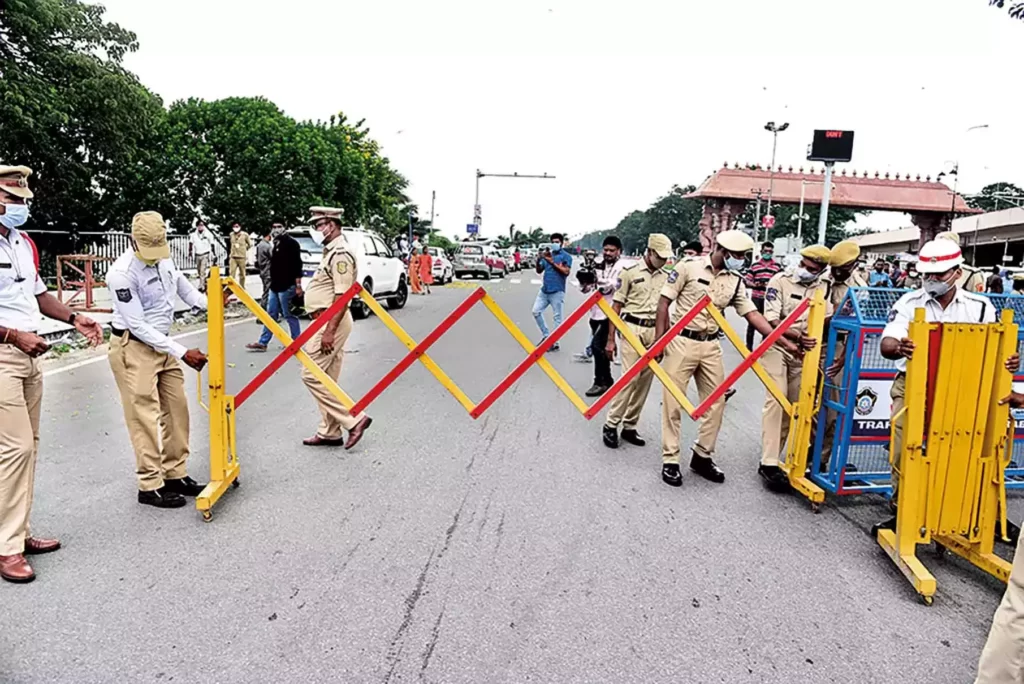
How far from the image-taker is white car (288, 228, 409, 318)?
1443cm

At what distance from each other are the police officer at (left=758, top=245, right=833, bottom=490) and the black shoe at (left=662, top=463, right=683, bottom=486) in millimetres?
560

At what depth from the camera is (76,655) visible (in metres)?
2.80

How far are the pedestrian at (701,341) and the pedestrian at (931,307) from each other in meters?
1.07

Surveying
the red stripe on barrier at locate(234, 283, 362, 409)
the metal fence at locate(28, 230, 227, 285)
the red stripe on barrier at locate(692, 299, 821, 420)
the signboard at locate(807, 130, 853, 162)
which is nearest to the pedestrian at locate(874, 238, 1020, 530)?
the red stripe on barrier at locate(692, 299, 821, 420)

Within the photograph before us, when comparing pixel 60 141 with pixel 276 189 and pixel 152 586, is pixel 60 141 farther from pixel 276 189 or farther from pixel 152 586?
pixel 152 586

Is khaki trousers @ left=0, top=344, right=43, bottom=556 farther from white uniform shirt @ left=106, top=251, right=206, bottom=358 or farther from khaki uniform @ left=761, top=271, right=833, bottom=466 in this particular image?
khaki uniform @ left=761, top=271, right=833, bottom=466

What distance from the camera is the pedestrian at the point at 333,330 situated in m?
5.51

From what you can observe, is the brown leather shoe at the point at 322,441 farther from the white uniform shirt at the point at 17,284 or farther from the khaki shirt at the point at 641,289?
the khaki shirt at the point at 641,289

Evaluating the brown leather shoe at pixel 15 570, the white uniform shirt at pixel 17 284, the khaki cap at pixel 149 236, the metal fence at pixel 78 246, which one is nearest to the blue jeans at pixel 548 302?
the khaki cap at pixel 149 236

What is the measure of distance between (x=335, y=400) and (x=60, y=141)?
68.2ft

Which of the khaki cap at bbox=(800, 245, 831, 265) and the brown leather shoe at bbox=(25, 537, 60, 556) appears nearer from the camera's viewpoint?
the brown leather shoe at bbox=(25, 537, 60, 556)

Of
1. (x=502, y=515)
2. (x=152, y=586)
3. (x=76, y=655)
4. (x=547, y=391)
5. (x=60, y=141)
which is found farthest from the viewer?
(x=60, y=141)

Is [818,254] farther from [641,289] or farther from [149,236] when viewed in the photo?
[149,236]

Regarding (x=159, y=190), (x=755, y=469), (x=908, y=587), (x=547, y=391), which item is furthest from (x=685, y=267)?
(x=159, y=190)
